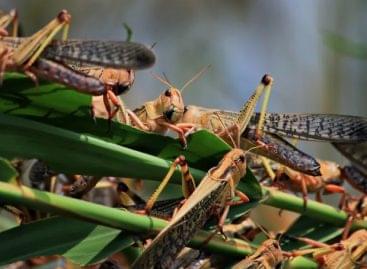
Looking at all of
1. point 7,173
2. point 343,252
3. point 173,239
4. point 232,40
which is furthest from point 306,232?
point 232,40

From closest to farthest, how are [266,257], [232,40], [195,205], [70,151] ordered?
[70,151] < [195,205] < [266,257] < [232,40]

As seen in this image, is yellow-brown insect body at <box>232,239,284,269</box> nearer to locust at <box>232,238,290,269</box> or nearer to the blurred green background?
locust at <box>232,238,290,269</box>

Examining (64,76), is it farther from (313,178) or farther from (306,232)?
(313,178)

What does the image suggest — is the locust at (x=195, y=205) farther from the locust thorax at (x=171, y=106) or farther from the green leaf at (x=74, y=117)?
the locust thorax at (x=171, y=106)

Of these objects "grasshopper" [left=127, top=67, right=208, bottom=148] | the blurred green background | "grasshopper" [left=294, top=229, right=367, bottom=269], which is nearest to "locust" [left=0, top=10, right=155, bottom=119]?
"grasshopper" [left=127, top=67, right=208, bottom=148]

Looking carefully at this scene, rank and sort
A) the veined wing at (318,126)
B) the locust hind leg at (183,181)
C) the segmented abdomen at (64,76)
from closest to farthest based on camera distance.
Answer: the segmented abdomen at (64,76)
the locust hind leg at (183,181)
the veined wing at (318,126)

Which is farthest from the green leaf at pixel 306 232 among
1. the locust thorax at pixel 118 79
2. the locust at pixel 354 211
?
the locust thorax at pixel 118 79
